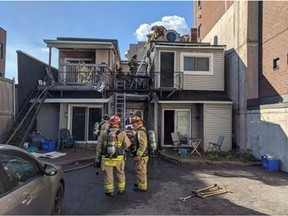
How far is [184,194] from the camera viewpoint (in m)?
7.51

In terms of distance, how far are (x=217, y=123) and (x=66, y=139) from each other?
7616 millimetres

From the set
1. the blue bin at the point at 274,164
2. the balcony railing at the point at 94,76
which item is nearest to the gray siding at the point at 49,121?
the balcony railing at the point at 94,76

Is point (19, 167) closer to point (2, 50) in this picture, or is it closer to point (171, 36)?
point (171, 36)

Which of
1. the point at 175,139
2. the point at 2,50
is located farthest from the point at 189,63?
the point at 2,50

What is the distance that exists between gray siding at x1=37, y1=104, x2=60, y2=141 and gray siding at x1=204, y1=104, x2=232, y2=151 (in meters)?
7.82

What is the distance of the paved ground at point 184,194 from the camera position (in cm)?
619

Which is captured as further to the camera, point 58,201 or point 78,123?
point 78,123

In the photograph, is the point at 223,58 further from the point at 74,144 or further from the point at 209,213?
the point at 209,213

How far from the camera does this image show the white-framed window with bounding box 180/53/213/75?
1658 cm

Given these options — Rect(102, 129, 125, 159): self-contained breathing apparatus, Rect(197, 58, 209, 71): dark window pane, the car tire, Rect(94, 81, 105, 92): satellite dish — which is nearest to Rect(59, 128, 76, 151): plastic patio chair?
Rect(94, 81, 105, 92): satellite dish

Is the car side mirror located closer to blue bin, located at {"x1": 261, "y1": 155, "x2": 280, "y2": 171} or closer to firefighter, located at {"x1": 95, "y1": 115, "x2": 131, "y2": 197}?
firefighter, located at {"x1": 95, "y1": 115, "x2": 131, "y2": 197}

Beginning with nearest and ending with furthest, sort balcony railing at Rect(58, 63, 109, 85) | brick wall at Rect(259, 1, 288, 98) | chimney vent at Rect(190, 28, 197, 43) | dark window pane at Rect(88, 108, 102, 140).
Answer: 1. brick wall at Rect(259, 1, 288, 98)
2. dark window pane at Rect(88, 108, 102, 140)
3. balcony railing at Rect(58, 63, 109, 85)
4. chimney vent at Rect(190, 28, 197, 43)

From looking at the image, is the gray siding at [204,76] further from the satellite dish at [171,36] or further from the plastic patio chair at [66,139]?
the plastic patio chair at [66,139]

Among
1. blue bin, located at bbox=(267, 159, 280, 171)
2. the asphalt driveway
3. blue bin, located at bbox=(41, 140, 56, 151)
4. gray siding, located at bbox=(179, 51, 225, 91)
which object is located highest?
gray siding, located at bbox=(179, 51, 225, 91)
